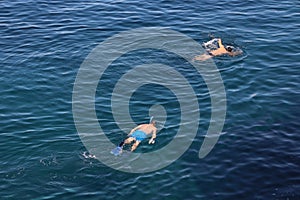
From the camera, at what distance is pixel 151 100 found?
24250 millimetres

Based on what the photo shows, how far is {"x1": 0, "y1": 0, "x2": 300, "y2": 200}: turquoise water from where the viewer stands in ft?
61.1

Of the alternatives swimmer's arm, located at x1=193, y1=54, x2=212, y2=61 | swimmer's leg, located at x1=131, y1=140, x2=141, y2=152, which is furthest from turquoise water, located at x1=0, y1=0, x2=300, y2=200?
swimmer's arm, located at x1=193, y1=54, x2=212, y2=61

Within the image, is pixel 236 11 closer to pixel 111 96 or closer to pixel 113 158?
pixel 111 96

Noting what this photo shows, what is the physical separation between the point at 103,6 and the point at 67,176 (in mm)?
19972

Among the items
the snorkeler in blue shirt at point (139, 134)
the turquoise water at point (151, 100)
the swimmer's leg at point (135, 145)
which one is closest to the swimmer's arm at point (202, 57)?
the turquoise water at point (151, 100)

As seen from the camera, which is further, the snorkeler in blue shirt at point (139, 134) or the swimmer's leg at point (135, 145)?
the snorkeler in blue shirt at point (139, 134)

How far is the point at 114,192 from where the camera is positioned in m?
18.1

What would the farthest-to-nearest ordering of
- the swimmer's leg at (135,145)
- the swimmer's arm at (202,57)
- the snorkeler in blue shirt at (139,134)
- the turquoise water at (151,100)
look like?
the swimmer's arm at (202,57), the snorkeler in blue shirt at (139,134), the swimmer's leg at (135,145), the turquoise water at (151,100)

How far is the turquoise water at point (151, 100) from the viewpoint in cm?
1862

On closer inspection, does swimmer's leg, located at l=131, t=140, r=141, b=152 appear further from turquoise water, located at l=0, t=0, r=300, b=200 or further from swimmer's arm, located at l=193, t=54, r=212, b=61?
swimmer's arm, located at l=193, t=54, r=212, b=61

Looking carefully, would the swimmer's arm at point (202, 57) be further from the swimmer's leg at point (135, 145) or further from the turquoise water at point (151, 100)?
the swimmer's leg at point (135, 145)

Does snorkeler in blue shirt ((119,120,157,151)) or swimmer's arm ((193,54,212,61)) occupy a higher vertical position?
swimmer's arm ((193,54,212,61))

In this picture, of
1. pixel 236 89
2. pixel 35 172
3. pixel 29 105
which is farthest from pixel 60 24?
pixel 35 172

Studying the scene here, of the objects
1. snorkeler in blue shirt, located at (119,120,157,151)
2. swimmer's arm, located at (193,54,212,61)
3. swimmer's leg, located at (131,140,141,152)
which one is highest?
swimmer's arm, located at (193,54,212,61)
